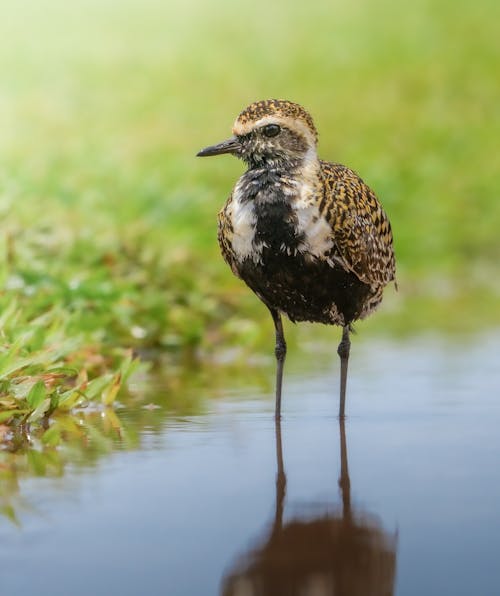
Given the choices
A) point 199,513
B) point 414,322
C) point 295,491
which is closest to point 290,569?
point 199,513

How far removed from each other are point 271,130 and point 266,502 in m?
2.31

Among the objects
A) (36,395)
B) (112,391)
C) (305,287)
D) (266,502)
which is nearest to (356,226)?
(305,287)

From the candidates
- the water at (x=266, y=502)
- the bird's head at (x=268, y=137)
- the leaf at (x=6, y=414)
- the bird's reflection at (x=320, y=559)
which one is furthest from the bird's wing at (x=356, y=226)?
the bird's reflection at (x=320, y=559)

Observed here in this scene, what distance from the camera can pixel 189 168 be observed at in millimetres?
19094

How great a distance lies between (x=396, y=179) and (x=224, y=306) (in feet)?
32.8

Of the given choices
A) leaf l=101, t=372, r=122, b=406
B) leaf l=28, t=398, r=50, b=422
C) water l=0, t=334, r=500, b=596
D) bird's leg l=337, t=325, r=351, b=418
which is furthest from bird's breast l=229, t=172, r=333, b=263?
leaf l=28, t=398, r=50, b=422

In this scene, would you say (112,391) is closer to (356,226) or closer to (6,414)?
(6,414)

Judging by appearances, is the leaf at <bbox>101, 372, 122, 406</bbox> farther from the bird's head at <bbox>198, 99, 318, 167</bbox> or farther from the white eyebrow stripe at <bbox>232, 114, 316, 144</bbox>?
the white eyebrow stripe at <bbox>232, 114, 316, 144</bbox>

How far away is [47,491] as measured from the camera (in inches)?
216

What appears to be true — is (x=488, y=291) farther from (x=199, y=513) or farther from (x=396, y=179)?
(x=199, y=513)

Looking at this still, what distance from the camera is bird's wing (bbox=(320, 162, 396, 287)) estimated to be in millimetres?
7023

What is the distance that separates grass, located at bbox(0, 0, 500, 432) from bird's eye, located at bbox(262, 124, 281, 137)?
4.99 ft

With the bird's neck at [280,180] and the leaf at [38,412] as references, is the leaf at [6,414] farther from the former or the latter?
the bird's neck at [280,180]

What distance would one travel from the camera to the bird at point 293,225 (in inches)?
269
